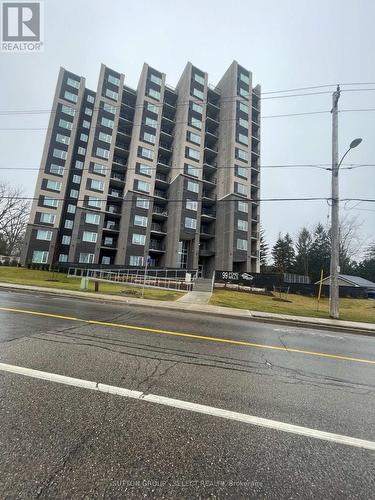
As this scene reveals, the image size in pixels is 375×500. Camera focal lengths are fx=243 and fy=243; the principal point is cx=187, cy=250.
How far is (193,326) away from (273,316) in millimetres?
5548

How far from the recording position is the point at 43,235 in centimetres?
4231

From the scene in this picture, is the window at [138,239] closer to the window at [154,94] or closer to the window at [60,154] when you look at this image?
the window at [60,154]

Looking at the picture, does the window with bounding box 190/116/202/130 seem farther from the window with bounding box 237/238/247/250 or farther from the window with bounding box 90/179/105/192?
the window with bounding box 237/238/247/250

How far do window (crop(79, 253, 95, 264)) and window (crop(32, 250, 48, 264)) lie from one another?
7487 millimetres

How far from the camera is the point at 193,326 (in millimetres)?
8398

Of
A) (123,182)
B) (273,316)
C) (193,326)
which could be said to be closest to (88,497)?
(193,326)

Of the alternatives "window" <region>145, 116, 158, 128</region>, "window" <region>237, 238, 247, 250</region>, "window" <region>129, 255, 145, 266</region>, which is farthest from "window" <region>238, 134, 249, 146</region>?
"window" <region>129, 255, 145, 266</region>

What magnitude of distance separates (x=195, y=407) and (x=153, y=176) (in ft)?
148

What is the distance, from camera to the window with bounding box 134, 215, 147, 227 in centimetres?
4191

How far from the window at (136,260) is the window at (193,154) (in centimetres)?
2079

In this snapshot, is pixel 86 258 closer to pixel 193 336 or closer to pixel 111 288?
pixel 111 288

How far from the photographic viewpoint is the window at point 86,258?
130ft

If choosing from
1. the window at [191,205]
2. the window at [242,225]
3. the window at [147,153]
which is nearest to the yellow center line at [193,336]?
the window at [191,205]

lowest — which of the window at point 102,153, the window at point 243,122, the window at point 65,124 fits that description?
the window at point 102,153
